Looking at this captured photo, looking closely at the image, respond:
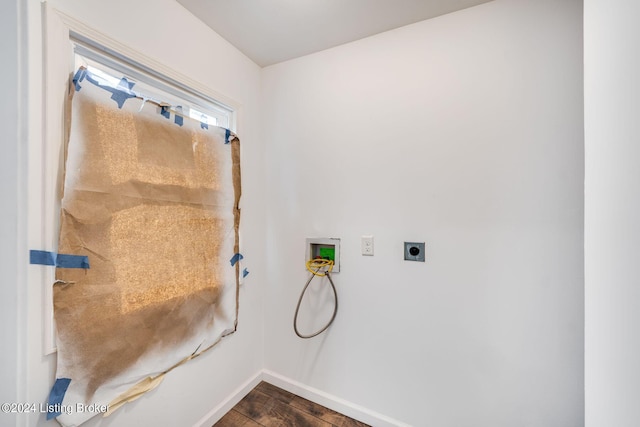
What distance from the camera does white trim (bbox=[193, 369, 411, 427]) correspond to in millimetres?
1442

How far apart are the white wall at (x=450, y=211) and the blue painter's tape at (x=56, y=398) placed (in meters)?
1.16

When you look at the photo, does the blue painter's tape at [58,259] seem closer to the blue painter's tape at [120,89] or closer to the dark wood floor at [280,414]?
the blue painter's tape at [120,89]

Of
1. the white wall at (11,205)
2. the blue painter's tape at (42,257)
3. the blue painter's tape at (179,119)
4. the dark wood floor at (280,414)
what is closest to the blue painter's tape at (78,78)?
the white wall at (11,205)

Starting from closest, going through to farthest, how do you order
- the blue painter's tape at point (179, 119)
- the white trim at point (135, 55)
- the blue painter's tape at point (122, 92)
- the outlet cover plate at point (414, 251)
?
1. the white trim at point (135, 55)
2. the blue painter's tape at point (122, 92)
3. the blue painter's tape at point (179, 119)
4. the outlet cover plate at point (414, 251)

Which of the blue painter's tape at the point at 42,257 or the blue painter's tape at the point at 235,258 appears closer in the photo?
the blue painter's tape at the point at 42,257

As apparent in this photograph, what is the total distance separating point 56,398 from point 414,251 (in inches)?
65.1

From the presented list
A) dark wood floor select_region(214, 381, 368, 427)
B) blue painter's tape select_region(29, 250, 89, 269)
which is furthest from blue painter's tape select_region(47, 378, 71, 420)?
dark wood floor select_region(214, 381, 368, 427)

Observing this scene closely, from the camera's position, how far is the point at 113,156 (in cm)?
101

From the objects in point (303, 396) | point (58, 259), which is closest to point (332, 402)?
point (303, 396)

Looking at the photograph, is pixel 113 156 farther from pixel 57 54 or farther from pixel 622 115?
pixel 622 115

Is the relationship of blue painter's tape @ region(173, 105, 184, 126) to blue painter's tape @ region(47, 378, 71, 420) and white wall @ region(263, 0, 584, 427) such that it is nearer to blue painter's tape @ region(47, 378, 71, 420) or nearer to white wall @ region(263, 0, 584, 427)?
white wall @ region(263, 0, 584, 427)

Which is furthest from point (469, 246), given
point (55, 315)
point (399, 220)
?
point (55, 315)

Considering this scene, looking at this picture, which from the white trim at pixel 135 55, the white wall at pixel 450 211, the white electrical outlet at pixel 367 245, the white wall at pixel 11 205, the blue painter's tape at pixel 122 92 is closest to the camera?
the white wall at pixel 11 205

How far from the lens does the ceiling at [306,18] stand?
1.29 meters
